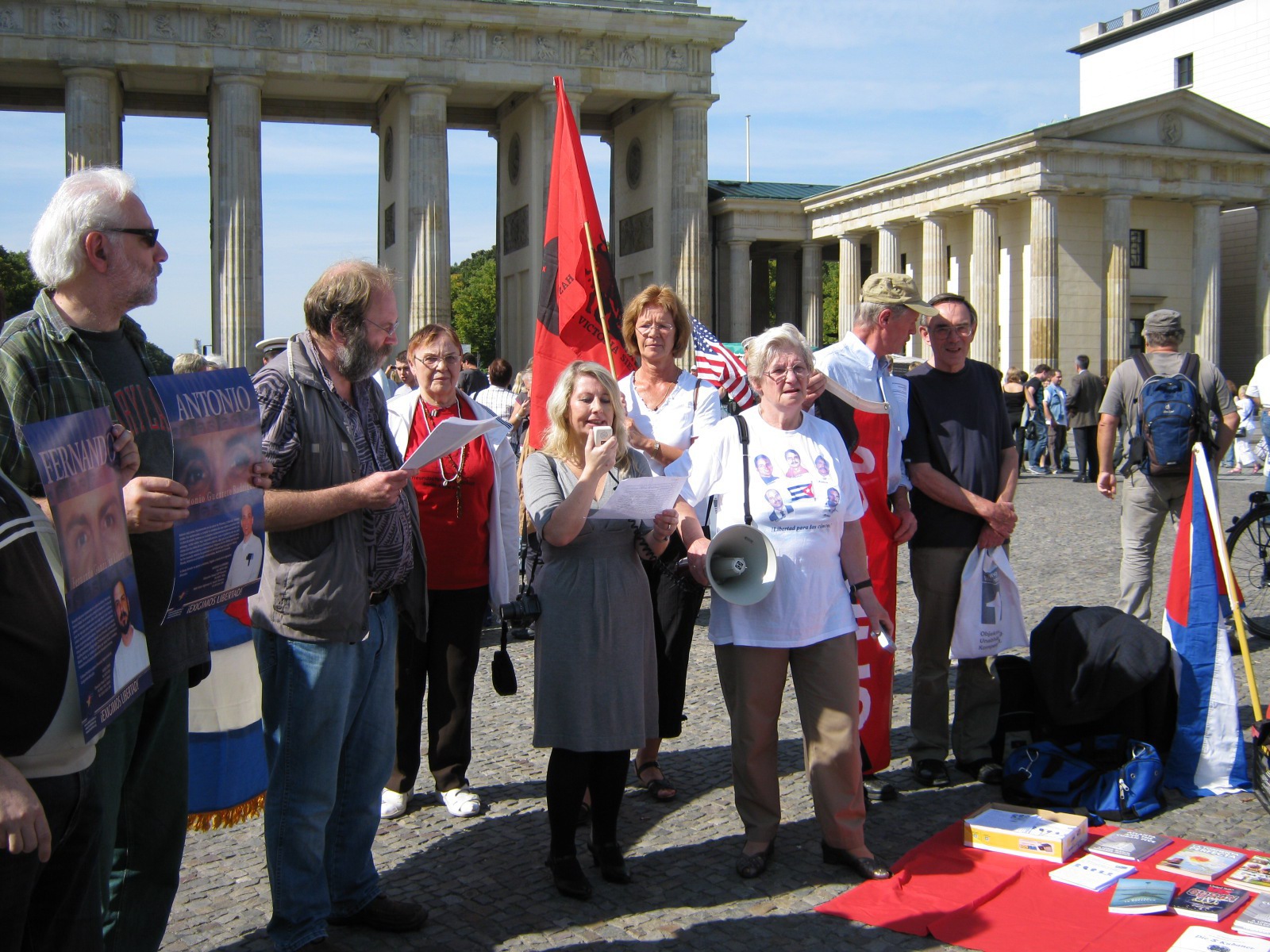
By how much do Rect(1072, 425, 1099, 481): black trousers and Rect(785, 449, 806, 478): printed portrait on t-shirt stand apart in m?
17.3

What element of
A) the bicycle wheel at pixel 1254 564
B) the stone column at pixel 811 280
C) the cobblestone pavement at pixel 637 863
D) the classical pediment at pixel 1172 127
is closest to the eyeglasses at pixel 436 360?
the cobblestone pavement at pixel 637 863

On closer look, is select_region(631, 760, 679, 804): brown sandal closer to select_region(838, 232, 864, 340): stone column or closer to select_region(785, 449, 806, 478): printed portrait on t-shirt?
select_region(785, 449, 806, 478): printed portrait on t-shirt

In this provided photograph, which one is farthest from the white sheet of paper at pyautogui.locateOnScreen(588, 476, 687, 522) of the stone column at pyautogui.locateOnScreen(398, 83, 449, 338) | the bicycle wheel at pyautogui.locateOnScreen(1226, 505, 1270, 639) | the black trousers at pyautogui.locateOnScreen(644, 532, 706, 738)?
the stone column at pyautogui.locateOnScreen(398, 83, 449, 338)

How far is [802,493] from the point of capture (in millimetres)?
4391

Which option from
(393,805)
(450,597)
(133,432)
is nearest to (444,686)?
(450,597)

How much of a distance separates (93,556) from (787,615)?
259 cm

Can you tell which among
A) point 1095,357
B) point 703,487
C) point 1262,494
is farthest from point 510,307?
point 703,487

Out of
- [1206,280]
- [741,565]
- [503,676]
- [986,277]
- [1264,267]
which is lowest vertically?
[503,676]

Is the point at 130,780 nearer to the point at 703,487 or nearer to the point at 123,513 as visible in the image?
the point at 123,513

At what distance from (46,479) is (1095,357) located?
1537 inches

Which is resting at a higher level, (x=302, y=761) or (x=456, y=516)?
(x=456, y=516)

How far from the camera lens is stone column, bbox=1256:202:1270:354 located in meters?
39.2

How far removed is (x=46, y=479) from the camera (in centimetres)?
220

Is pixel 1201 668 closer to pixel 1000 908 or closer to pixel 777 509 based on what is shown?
pixel 1000 908
